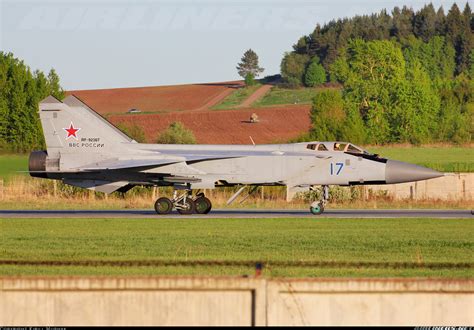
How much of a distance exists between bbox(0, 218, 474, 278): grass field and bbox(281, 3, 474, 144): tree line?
33.2 m

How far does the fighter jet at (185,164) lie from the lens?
31.3 meters

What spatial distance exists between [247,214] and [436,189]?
1351 centimetres

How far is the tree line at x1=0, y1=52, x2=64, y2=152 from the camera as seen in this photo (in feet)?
218

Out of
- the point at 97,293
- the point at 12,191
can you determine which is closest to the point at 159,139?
the point at 12,191

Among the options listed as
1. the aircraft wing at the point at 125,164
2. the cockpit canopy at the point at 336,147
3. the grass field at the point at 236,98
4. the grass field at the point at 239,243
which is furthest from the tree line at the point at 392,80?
the grass field at the point at 239,243

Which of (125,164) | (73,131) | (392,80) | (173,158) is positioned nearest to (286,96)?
(392,80)

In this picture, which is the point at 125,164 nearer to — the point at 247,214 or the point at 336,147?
the point at 247,214

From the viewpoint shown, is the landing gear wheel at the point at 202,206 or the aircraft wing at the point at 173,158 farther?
the landing gear wheel at the point at 202,206

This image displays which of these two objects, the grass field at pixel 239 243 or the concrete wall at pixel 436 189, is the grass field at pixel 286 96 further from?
the grass field at pixel 239 243

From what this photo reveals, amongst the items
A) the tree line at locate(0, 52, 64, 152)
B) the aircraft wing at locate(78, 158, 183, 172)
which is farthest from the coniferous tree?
the aircraft wing at locate(78, 158, 183, 172)

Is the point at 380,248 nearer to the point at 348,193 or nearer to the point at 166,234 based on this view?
A: the point at 166,234

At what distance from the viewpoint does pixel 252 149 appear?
3173 centimetres

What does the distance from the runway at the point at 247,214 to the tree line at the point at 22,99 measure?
108ft

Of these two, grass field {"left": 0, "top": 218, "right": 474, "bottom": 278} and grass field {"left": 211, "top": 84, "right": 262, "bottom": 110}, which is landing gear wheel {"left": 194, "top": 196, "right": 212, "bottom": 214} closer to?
grass field {"left": 0, "top": 218, "right": 474, "bottom": 278}
